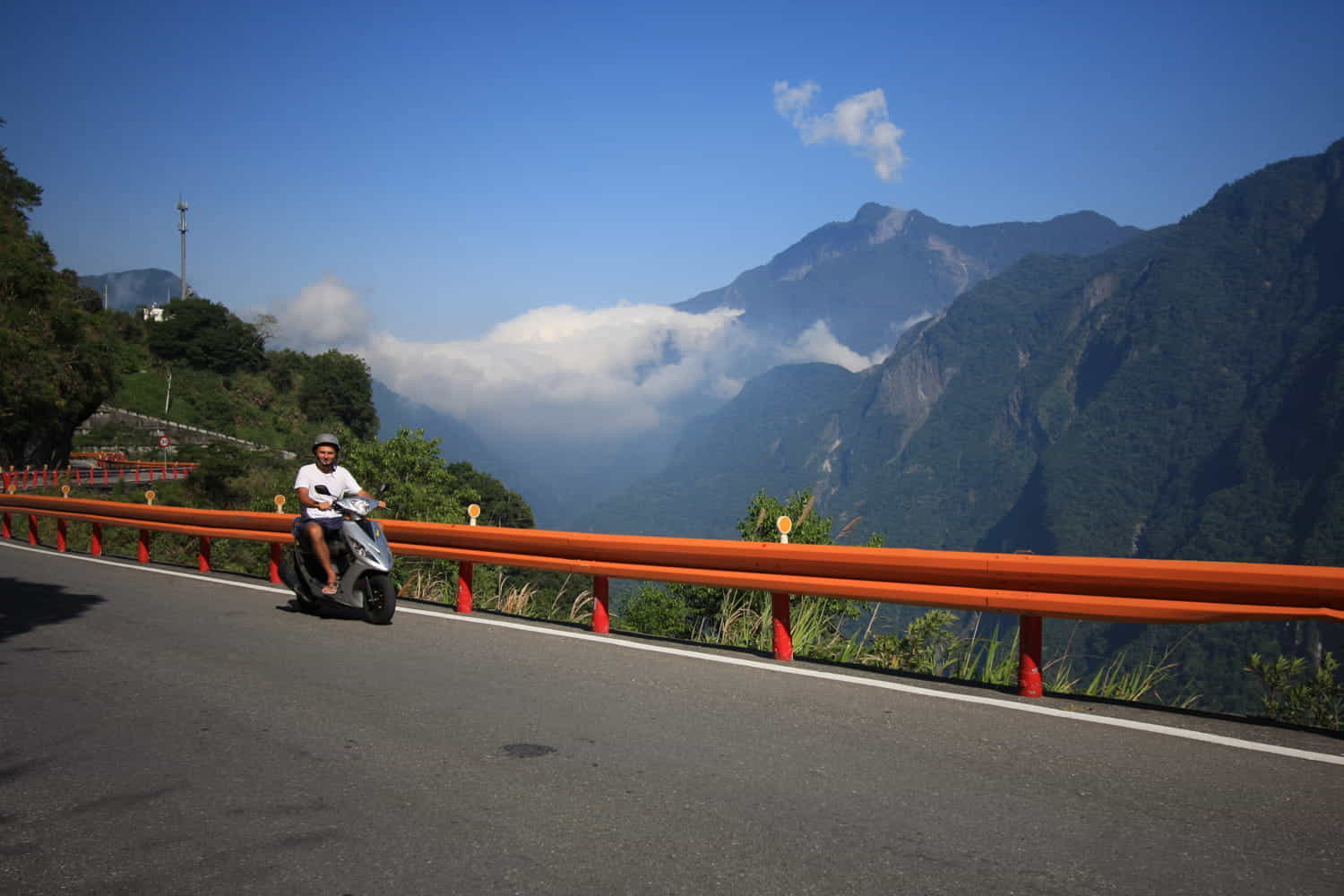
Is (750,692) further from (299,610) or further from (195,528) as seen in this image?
(195,528)

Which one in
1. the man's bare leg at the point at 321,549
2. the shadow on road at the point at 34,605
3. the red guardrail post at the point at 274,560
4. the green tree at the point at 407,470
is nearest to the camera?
the shadow on road at the point at 34,605

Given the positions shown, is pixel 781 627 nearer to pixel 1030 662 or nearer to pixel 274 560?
pixel 1030 662

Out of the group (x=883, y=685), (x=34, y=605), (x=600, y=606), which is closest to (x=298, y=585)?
(x=34, y=605)

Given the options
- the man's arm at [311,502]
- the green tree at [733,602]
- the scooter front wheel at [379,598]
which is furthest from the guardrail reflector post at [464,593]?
the green tree at [733,602]

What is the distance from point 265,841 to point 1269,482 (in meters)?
181

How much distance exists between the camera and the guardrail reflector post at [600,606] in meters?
7.90

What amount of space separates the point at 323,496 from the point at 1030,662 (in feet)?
18.6

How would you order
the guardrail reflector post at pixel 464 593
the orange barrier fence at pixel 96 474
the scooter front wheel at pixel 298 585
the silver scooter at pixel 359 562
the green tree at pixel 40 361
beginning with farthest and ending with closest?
the orange barrier fence at pixel 96 474 < the green tree at pixel 40 361 < the guardrail reflector post at pixel 464 593 < the scooter front wheel at pixel 298 585 < the silver scooter at pixel 359 562

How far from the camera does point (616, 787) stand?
409 cm

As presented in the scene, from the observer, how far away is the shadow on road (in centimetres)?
841

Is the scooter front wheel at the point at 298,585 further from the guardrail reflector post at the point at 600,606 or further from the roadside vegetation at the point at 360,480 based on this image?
the guardrail reflector post at the point at 600,606

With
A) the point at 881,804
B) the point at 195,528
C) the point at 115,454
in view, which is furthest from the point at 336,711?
the point at 115,454

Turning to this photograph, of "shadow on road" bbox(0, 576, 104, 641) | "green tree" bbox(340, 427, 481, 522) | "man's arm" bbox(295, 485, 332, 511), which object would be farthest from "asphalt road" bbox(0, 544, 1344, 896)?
"green tree" bbox(340, 427, 481, 522)

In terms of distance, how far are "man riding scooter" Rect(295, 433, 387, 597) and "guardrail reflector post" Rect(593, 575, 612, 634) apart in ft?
6.40
